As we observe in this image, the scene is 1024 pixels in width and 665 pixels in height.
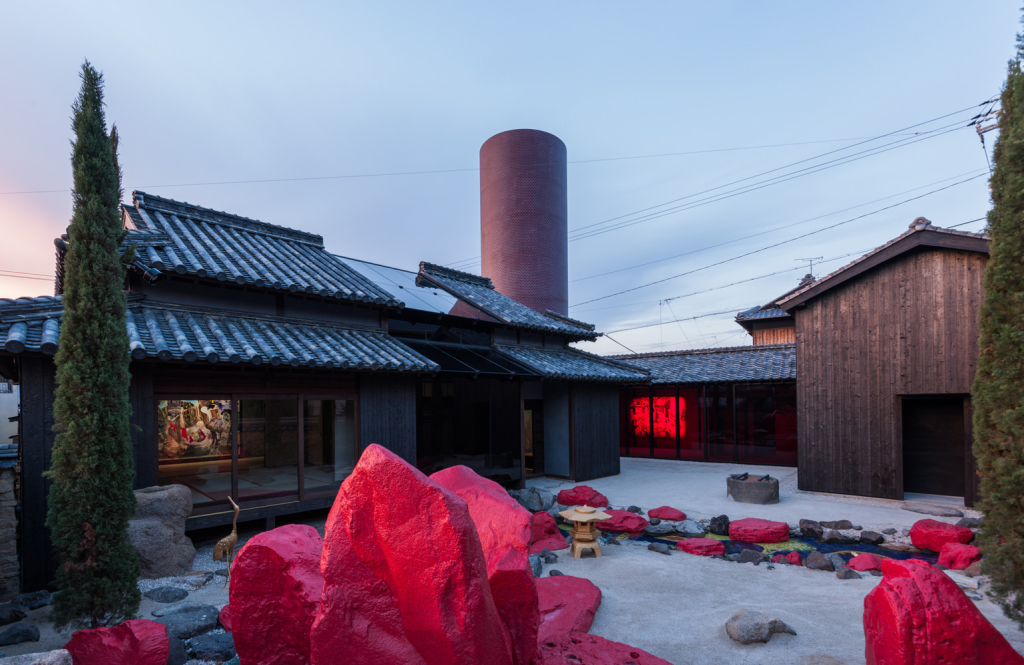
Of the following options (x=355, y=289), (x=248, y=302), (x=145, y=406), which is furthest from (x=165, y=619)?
(x=355, y=289)

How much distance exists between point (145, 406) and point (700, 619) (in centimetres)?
757

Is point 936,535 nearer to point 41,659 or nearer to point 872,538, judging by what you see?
point 872,538

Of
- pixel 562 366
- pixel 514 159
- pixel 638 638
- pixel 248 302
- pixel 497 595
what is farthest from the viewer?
pixel 514 159

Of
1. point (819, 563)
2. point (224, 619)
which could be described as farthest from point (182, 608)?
point (819, 563)

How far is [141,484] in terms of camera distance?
6980 mm

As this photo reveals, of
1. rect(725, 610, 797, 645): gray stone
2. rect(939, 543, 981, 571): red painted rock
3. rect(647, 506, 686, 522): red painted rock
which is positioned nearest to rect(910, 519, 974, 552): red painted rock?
rect(939, 543, 981, 571): red painted rock

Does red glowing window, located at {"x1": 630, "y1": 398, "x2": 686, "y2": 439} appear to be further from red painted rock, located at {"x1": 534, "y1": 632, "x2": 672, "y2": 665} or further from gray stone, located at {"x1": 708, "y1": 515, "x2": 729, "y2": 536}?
red painted rock, located at {"x1": 534, "y1": 632, "x2": 672, "y2": 665}

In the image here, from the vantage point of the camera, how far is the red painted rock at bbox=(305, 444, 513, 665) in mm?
2875

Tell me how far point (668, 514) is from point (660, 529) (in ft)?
2.63

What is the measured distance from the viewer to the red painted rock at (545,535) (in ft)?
25.8

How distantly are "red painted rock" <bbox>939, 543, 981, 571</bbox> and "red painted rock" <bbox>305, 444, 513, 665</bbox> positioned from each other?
6.99m

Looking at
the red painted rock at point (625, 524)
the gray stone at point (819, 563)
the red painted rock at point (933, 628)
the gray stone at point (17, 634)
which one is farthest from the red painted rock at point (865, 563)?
the gray stone at point (17, 634)

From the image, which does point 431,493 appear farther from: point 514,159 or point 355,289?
point 514,159

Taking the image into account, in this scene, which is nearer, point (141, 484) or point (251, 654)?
point (251, 654)
